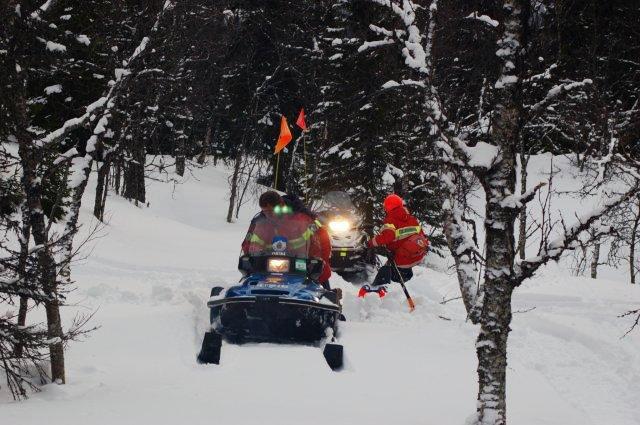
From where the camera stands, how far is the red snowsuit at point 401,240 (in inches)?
480

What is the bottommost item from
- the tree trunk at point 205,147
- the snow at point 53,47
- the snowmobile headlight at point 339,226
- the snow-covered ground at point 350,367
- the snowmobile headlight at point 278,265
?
the snow-covered ground at point 350,367

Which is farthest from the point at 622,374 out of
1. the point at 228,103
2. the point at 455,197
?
the point at 228,103

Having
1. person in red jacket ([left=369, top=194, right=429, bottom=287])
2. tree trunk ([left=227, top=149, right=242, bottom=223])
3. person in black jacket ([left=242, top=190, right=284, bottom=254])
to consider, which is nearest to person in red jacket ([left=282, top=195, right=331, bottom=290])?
person in black jacket ([left=242, top=190, right=284, bottom=254])

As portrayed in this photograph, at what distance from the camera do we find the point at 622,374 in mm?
8750

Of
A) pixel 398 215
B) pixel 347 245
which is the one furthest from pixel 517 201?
pixel 347 245

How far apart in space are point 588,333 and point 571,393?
103 inches

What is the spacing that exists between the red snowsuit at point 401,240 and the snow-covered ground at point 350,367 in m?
0.80

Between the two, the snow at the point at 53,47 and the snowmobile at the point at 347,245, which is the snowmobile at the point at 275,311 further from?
the snowmobile at the point at 347,245

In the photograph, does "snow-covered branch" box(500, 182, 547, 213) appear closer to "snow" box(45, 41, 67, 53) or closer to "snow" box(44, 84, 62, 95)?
"snow" box(45, 41, 67, 53)

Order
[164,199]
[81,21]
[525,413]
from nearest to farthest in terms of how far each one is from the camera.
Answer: [525,413] → [81,21] → [164,199]

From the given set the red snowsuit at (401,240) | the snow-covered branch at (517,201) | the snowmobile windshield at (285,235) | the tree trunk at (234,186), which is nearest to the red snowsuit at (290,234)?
the snowmobile windshield at (285,235)

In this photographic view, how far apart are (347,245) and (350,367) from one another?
25.0 feet

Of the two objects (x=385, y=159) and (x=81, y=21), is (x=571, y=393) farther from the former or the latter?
(x=81, y=21)

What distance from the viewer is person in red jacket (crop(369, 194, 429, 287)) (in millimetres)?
12225
